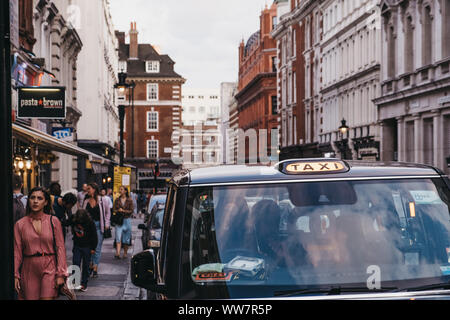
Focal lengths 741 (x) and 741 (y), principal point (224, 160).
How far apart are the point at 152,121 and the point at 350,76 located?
1981 inches

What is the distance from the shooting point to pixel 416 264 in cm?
434

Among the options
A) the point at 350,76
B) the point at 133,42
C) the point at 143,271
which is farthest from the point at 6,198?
the point at 133,42

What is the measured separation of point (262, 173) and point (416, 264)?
1.06 m

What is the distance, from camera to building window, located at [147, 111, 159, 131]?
321ft

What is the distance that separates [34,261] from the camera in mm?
7855

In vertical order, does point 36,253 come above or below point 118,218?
above

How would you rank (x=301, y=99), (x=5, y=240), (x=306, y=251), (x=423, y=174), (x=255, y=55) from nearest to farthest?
(x=306, y=251), (x=423, y=174), (x=5, y=240), (x=301, y=99), (x=255, y=55)

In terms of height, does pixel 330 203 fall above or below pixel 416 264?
above

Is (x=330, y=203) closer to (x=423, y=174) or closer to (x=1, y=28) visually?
(x=423, y=174)

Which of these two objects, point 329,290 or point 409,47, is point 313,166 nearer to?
point 329,290

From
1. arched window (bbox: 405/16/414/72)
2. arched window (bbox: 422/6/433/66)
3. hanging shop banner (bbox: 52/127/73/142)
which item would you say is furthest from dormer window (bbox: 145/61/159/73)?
hanging shop banner (bbox: 52/127/73/142)

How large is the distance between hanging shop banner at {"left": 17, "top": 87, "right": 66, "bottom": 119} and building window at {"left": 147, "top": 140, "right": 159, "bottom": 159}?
262 feet

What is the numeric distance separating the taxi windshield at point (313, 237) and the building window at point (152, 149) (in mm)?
93505
